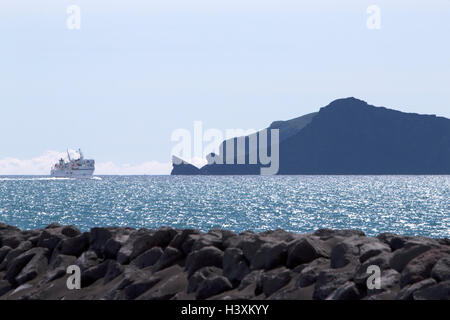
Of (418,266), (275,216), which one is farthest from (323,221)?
(418,266)

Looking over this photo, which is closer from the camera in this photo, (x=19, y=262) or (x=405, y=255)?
(x=405, y=255)

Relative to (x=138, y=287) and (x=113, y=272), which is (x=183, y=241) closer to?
(x=113, y=272)

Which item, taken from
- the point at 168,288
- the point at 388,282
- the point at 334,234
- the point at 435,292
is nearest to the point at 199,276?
the point at 168,288

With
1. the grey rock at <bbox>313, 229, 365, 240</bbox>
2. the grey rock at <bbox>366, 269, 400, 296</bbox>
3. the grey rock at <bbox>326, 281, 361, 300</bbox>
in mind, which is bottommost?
the grey rock at <bbox>326, 281, 361, 300</bbox>

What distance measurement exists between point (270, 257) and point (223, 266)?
828mm

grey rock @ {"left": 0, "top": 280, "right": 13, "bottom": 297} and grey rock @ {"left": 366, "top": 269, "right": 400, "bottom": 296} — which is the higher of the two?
grey rock @ {"left": 366, "top": 269, "right": 400, "bottom": 296}

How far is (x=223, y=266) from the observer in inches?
451

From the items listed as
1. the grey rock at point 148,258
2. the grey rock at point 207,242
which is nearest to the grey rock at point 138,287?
the grey rock at point 148,258

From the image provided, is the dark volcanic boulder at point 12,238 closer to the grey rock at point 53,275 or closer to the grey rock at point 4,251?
the grey rock at point 4,251

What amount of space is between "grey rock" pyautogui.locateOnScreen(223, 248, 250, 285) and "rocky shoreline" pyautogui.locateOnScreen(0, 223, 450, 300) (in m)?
0.02

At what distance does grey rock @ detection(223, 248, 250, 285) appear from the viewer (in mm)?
11102

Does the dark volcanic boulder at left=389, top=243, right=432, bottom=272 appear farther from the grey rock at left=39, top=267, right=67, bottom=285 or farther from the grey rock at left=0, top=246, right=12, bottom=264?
the grey rock at left=0, top=246, right=12, bottom=264

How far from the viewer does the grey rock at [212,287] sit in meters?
10.7

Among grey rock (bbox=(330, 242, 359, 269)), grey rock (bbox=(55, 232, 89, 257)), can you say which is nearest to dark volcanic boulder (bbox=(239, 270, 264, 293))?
grey rock (bbox=(330, 242, 359, 269))
